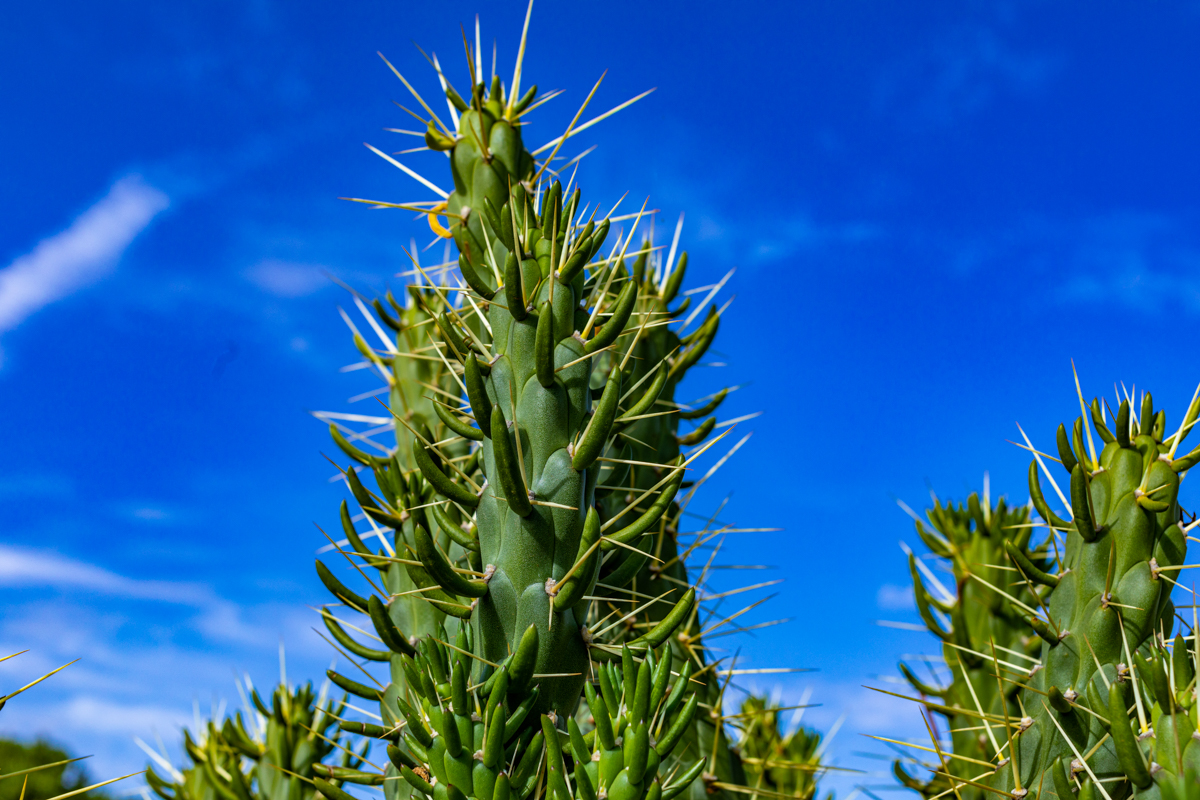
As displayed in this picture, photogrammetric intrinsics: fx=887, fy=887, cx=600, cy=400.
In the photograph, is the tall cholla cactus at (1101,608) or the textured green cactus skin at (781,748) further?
the textured green cactus skin at (781,748)

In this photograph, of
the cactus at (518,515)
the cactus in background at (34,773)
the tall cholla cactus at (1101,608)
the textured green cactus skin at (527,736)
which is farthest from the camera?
the cactus in background at (34,773)

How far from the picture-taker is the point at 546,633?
6.74 ft

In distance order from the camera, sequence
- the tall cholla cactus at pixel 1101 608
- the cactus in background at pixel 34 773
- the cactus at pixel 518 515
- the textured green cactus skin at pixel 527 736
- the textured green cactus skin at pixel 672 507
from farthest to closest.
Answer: the cactus in background at pixel 34 773 → the textured green cactus skin at pixel 672 507 → the tall cholla cactus at pixel 1101 608 → the cactus at pixel 518 515 → the textured green cactus skin at pixel 527 736

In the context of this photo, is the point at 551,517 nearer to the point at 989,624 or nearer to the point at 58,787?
the point at 989,624

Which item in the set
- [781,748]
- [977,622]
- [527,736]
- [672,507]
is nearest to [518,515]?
[527,736]

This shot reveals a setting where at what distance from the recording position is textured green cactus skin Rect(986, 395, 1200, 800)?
2.28 metres

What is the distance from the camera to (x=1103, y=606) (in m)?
2.36

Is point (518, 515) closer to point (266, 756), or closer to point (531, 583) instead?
point (531, 583)

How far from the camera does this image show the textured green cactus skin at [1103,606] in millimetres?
2275

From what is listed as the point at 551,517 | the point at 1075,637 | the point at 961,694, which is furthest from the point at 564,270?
the point at 961,694

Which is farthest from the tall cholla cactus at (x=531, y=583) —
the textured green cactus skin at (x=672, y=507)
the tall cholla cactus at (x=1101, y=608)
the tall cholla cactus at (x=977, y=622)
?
the tall cholla cactus at (x=977, y=622)

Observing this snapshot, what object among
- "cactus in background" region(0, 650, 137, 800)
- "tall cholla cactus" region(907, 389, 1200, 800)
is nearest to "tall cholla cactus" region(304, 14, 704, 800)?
"tall cholla cactus" region(907, 389, 1200, 800)

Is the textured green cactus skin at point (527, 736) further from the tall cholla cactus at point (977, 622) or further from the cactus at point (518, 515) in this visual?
the tall cholla cactus at point (977, 622)

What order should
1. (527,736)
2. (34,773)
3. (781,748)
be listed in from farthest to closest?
(34,773) < (781,748) < (527,736)
